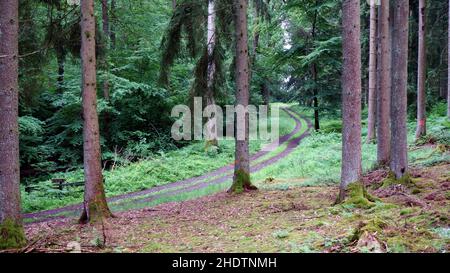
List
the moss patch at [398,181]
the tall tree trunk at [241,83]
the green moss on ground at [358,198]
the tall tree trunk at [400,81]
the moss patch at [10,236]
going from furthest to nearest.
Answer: the tall tree trunk at [241,83], the moss patch at [398,181], the tall tree trunk at [400,81], the green moss on ground at [358,198], the moss patch at [10,236]

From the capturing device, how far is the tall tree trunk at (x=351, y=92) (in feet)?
26.8

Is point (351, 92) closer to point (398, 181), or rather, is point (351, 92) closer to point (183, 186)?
point (398, 181)

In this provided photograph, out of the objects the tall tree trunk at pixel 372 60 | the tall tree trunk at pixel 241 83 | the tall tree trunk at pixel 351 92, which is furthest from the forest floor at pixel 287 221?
the tall tree trunk at pixel 372 60

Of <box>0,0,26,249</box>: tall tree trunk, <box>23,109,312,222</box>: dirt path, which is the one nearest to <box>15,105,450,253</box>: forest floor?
<box>23,109,312,222</box>: dirt path

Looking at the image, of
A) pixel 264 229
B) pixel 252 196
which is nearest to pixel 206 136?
pixel 252 196

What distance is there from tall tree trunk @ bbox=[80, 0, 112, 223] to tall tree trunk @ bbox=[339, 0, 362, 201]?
5665mm

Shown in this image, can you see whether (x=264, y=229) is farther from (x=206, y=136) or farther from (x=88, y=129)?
(x=206, y=136)

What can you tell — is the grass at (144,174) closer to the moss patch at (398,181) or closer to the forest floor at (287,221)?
the forest floor at (287,221)

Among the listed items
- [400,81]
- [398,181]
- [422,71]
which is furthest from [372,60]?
[398,181]

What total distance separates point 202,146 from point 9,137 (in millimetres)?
17327

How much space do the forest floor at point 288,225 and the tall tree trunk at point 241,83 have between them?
64cm

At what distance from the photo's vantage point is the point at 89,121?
915 cm

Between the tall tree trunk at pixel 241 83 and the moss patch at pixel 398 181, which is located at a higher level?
the tall tree trunk at pixel 241 83
